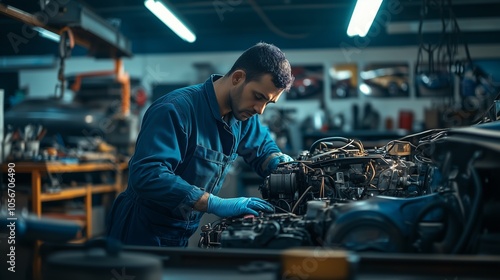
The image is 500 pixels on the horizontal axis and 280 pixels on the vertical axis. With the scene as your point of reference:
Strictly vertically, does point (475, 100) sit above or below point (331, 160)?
above

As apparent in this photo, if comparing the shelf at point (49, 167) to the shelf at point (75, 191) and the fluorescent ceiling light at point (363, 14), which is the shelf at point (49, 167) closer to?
the shelf at point (75, 191)

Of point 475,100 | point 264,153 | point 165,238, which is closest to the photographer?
point 165,238

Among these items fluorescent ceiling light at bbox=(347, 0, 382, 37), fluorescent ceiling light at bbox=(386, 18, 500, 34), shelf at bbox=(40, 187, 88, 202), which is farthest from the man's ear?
fluorescent ceiling light at bbox=(386, 18, 500, 34)

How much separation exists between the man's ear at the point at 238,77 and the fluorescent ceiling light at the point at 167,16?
2.58 m

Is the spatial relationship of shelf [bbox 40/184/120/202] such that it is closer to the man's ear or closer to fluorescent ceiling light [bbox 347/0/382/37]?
the man's ear

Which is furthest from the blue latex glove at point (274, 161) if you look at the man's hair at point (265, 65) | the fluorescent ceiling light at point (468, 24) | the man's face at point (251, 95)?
the fluorescent ceiling light at point (468, 24)

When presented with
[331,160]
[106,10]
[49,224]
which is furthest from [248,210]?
[106,10]

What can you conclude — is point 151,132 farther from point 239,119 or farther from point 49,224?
point 49,224

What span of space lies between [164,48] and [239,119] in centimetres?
594

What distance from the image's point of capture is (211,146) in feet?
8.01

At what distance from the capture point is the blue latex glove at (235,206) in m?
1.99

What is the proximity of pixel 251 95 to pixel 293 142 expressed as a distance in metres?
6.23

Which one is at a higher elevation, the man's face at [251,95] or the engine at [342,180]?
the man's face at [251,95]

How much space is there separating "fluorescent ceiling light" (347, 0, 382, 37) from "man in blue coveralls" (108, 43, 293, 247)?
76.4 inches
